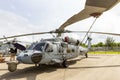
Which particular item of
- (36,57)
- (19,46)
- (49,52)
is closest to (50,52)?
(49,52)

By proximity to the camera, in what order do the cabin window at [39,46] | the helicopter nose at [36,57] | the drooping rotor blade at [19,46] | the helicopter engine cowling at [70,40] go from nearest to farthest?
the helicopter nose at [36,57]
the cabin window at [39,46]
the helicopter engine cowling at [70,40]
the drooping rotor blade at [19,46]

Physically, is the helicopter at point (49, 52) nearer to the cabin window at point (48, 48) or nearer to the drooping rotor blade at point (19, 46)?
the cabin window at point (48, 48)

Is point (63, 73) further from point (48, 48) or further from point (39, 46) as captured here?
point (39, 46)

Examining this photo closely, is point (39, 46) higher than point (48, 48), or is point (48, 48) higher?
point (39, 46)

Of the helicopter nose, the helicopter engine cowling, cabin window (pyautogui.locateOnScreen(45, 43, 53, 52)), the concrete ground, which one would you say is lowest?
the concrete ground

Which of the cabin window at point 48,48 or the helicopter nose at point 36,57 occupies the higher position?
the cabin window at point 48,48

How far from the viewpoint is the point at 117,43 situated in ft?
324

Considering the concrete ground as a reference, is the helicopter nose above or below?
above

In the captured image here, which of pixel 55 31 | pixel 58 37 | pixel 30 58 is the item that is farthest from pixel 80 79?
pixel 58 37

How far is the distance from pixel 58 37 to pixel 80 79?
5.87 m

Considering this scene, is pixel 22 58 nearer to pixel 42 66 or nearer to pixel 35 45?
pixel 35 45

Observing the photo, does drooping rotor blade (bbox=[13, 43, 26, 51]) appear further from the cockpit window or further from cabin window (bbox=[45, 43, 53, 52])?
the cockpit window

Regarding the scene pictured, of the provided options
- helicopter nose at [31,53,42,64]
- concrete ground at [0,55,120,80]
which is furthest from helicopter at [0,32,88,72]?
concrete ground at [0,55,120,80]

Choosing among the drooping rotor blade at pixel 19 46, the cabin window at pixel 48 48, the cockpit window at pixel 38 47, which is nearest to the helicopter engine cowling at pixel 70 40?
the cabin window at pixel 48 48
